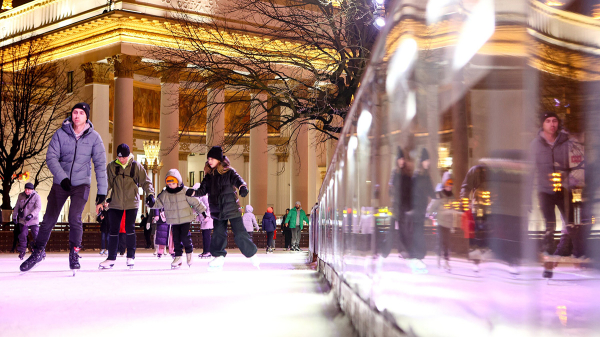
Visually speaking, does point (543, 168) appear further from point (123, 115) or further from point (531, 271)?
point (123, 115)

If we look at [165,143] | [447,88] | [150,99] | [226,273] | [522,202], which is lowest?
[226,273]

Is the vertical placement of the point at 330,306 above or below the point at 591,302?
below

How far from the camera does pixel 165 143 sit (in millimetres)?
39062

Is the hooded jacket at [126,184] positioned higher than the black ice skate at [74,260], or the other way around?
the hooded jacket at [126,184]

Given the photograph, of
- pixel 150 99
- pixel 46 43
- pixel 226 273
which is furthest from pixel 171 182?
pixel 150 99

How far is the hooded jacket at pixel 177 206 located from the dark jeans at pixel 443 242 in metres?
10.7

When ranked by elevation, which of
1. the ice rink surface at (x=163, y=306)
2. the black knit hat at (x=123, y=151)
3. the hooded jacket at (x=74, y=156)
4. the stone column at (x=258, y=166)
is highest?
the stone column at (x=258, y=166)

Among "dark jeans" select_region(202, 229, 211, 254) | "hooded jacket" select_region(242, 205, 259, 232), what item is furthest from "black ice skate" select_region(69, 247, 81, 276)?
"hooded jacket" select_region(242, 205, 259, 232)

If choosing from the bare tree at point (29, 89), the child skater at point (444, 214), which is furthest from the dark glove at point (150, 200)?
the bare tree at point (29, 89)

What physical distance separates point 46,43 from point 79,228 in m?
30.8

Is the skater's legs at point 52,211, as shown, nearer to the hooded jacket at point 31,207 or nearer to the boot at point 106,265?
the boot at point 106,265

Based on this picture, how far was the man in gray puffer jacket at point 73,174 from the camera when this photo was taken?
10086 millimetres

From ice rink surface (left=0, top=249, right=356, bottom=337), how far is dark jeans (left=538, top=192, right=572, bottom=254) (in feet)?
11.7

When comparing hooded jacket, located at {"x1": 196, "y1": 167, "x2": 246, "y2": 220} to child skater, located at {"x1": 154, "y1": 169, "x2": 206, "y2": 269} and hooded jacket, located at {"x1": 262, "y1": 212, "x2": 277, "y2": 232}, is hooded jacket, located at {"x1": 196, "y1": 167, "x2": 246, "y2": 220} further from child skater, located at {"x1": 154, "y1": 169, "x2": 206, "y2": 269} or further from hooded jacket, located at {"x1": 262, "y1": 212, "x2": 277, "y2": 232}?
hooded jacket, located at {"x1": 262, "y1": 212, "x2": 277, "y2": 232}
